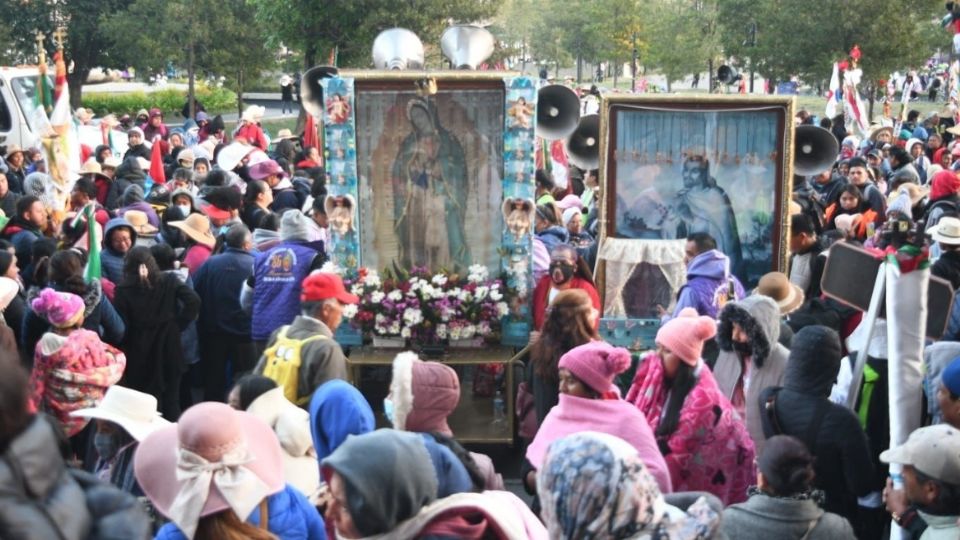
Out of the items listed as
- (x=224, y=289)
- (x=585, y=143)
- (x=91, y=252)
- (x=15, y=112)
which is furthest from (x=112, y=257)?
(x=15, y=112)

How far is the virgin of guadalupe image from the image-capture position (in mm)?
9406

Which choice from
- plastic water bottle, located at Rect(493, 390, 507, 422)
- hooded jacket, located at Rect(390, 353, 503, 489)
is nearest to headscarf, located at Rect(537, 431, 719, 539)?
hooded jacket, located at Rect(390, 353, 503, 489)

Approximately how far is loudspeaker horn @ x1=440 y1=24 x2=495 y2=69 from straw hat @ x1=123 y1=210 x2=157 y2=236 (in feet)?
9.93

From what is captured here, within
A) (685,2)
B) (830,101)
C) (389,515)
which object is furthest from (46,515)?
(685,2)

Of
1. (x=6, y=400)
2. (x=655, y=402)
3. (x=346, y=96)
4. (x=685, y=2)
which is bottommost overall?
(x=655, y=402)

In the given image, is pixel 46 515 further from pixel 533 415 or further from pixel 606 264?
pixel 606 264

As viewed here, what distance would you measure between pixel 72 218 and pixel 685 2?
138ft

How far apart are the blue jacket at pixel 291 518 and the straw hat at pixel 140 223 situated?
6645mm

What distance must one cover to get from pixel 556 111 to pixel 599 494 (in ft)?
22.2

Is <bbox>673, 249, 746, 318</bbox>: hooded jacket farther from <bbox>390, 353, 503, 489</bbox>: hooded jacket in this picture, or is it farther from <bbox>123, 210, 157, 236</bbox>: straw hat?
<bbox>123, 210, 157, 236</bbox>: straw hat

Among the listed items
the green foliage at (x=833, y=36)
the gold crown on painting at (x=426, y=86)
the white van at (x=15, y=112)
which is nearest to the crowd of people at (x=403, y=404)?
the gold crown on painting at (x=426, y=86)

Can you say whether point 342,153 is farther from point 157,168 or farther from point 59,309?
point 157,168

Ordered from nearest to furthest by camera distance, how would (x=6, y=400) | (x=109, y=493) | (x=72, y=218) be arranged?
1. (x=6, y=400)
2. (x=109, y=493)
3. (x=72, y=218)

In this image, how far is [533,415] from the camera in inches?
315
